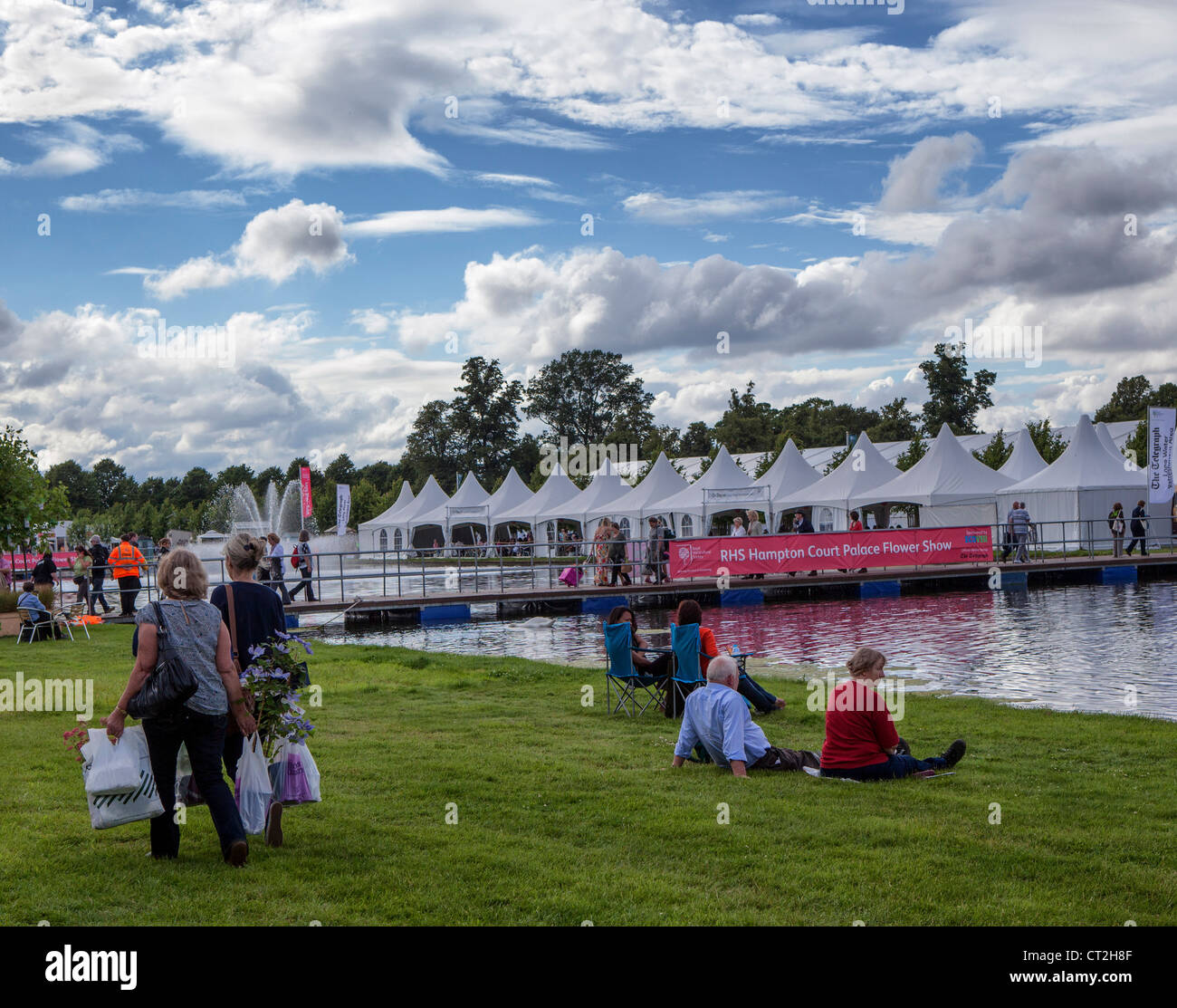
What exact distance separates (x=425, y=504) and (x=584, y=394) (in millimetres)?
51155

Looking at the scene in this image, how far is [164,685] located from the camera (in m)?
5.64

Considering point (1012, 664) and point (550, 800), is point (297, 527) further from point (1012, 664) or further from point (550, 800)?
point (550, 800)

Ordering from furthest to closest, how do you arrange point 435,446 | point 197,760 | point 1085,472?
point 435,446 → point 1085,472 → point 197,760

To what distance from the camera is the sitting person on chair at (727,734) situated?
8.42m

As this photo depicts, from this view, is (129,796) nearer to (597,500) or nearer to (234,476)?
(597,500)

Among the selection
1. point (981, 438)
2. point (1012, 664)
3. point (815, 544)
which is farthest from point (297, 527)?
point (1012, 664)

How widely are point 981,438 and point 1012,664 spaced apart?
171ft

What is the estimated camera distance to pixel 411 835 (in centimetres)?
651

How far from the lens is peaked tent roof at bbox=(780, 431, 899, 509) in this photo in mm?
39812

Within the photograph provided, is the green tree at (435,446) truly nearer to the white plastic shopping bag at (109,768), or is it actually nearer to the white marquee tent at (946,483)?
the white marquee tent at (946,483)

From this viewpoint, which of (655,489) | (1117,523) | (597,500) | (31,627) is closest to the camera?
(31,627)

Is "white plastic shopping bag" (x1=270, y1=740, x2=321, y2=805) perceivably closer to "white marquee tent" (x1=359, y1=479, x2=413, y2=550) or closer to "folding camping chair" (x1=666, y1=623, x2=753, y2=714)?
"folding camping chair" (x1=666, y1=623, x2=753, y2=714)

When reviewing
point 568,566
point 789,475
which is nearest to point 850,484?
point 789,475
